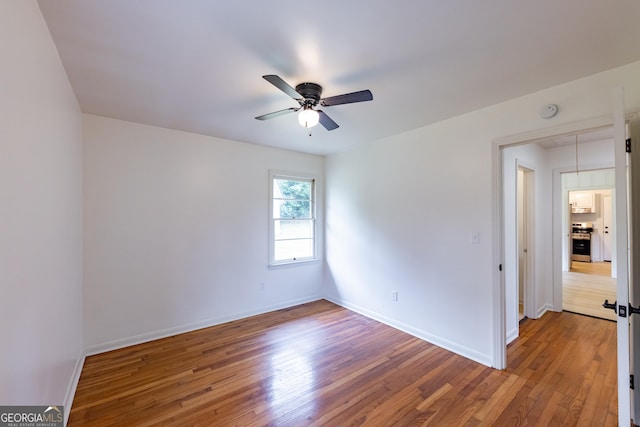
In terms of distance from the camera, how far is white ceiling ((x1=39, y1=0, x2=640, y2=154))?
4.73 feet

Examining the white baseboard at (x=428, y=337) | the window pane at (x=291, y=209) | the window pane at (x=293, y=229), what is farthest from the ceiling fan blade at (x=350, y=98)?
the white baseboard at (x=428, y=337)

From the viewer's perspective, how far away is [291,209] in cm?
454

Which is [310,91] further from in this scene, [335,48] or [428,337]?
[428,337]

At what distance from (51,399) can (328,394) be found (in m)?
1.90

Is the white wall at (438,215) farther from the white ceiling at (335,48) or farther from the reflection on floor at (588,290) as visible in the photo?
the reflection on floor at (588,290)

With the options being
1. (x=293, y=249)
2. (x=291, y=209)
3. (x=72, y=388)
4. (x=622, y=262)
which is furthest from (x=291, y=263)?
(x=622, y=262)

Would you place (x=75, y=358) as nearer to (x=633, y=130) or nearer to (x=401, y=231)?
(x=401, y=231)

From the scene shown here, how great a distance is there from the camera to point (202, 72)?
2.06 metres

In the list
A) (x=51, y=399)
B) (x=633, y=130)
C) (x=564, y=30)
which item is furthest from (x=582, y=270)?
(x=51, y=399)

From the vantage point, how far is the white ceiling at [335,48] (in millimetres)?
1440

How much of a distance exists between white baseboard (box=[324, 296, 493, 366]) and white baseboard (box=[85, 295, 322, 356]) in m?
1.15

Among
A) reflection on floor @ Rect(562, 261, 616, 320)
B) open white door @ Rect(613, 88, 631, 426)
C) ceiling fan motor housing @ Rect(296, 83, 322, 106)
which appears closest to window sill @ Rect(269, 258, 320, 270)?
ceiling fan motor housing @ Rect(296, 83, 322, 106)

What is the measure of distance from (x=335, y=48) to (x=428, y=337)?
320cm

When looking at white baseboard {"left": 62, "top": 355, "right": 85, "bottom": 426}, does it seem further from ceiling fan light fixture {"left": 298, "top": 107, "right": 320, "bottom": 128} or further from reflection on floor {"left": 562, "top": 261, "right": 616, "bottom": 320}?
reflection on floor {"left": 562, "top": 261, "right": 616, "bottom": 320}
